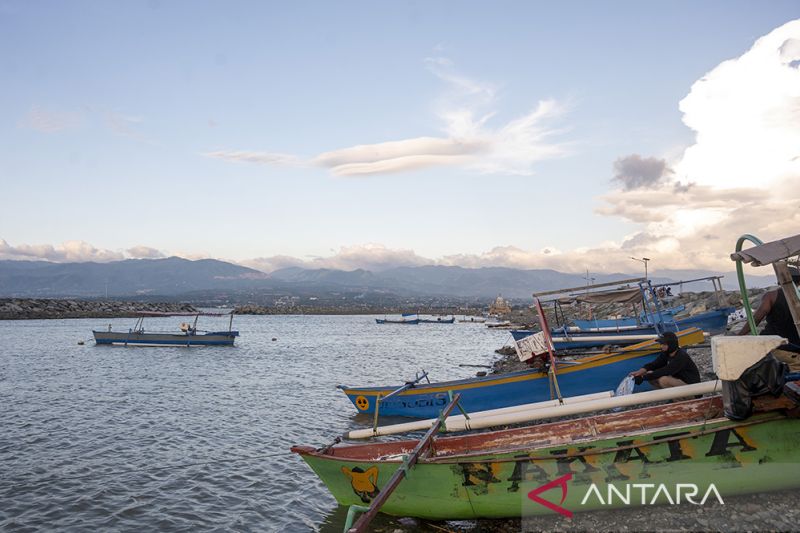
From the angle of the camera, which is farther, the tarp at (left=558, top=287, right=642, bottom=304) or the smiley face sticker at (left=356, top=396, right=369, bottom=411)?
the tarp at (left=558, top=287, right=642, bottom=304)

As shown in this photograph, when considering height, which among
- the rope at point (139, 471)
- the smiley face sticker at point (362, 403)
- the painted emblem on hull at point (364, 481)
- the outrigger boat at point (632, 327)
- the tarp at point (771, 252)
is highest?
the tarp at point (771, 252)

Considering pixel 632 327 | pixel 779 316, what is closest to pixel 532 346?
pixel 779 316

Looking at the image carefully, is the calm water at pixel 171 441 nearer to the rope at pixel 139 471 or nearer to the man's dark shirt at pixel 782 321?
the rope at pixel 139 471

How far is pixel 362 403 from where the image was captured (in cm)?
2039

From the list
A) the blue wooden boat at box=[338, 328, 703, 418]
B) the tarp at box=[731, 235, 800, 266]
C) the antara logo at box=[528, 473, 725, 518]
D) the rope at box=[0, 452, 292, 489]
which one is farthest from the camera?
the blue wooden boat at box=[338, 328, 703, 418]

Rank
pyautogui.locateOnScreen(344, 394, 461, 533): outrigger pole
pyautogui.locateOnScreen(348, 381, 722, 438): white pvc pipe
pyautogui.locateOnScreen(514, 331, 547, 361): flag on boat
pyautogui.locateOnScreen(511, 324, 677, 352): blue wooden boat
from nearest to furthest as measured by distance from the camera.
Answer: pyautogui.locateOnScreen(344, 394, 461, 533): outrigger pole < pyautogui.locateOnScreen(348, 381, 722, 438): white pvc pipe < pyautogui.locateOnScreen(514, 331, 547, 361): flag on boat < pyautogui.locateOnScreen(511, 324, 677, 352): blue wooden boat

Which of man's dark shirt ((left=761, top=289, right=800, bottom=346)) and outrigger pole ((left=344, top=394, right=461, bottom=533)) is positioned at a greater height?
man's dark shirt ((left=761, top=289, right=800, bottom=346))

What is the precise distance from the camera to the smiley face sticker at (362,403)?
798 inches

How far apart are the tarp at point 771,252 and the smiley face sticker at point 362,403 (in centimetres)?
1525

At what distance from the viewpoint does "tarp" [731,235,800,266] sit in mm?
7387

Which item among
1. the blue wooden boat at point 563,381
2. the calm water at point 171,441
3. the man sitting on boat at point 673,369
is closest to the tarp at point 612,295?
the blue wooden boat at point 563,381

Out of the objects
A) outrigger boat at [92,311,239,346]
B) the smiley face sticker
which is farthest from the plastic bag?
outrigger boat at [92,311,239,346]

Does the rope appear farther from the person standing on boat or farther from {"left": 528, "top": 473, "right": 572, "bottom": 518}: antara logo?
the person standing on boat

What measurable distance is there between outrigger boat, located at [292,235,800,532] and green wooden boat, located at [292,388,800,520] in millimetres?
16
